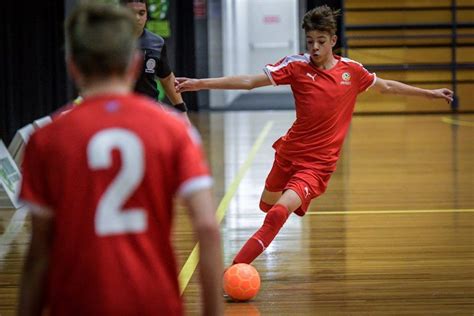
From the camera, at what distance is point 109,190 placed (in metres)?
2.09

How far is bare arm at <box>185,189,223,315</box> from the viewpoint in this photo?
2090 millimetres

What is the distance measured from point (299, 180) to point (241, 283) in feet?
2.41

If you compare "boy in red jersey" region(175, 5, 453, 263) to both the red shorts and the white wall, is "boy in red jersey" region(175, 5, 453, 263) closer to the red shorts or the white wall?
the red shorts

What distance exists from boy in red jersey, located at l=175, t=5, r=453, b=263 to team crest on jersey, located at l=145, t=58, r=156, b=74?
43cm

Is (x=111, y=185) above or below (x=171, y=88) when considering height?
above

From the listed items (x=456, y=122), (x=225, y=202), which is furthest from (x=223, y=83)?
(x=456, y=122)

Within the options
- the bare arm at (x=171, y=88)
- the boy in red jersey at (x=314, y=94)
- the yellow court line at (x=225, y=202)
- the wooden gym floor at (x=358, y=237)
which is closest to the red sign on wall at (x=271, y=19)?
the yellow court line at (x=225, y=202)

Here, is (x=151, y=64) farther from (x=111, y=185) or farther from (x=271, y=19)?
(x=271, y=19)

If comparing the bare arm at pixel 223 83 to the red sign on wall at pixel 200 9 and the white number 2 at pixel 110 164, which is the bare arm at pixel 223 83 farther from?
the red sign on wall at pixel 200 9

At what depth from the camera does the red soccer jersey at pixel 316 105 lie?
559 cm

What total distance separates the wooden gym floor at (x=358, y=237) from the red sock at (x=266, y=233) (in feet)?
0.76

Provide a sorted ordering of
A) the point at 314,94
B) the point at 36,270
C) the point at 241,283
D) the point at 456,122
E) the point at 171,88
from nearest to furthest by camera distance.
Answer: the point at 36,270 → the point at 241,283 → the point at 314,94 → the point at 171,88 → the point at 456,122

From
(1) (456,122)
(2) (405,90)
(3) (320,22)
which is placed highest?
(3) (320,22)

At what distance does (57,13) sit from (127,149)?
1112 centimetres
